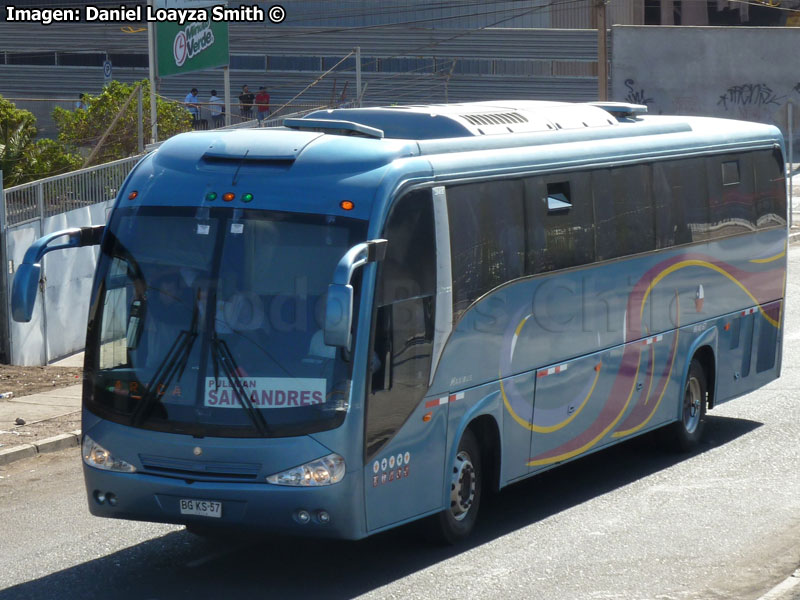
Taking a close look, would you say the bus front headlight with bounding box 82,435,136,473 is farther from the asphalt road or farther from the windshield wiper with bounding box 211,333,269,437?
the windshield wiper with bounding box 211,333,269,437

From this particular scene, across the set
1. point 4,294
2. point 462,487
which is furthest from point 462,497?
point 4,294

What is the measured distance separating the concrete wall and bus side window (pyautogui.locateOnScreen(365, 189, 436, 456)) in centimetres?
3732

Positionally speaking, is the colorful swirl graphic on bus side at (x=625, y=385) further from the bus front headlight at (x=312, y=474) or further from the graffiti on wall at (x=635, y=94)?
the graffiti on wall at (x=635, y=94)

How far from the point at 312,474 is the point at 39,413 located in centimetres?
690

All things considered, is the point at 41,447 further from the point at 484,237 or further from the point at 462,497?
the point at 484,237

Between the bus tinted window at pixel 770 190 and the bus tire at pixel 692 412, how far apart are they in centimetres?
186

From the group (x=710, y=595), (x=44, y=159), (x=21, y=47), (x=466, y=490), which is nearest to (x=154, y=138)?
(x=44, y=159)

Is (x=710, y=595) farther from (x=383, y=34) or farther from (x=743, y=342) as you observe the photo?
(x=383, y=34)

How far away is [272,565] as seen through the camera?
27.7ft

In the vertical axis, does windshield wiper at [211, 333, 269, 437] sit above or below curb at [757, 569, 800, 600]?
above

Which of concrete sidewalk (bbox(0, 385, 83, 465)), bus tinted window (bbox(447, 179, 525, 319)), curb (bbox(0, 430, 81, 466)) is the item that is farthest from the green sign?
bus tinted window (bbox(447, 179, 525, 319))

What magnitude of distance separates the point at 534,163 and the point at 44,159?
1480 cm

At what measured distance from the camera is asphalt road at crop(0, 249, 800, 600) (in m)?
7.88

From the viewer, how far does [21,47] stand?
5128 centimetres
